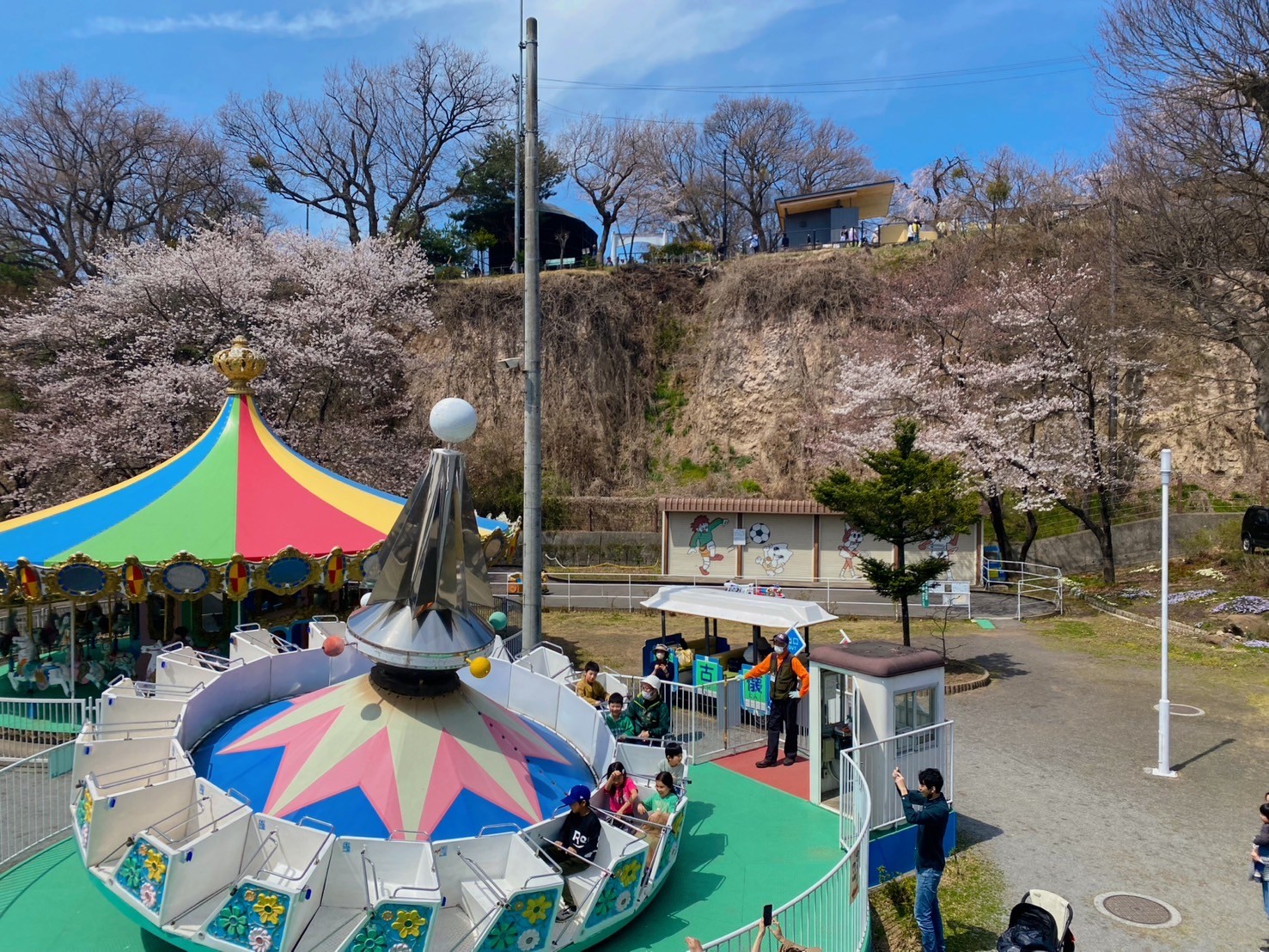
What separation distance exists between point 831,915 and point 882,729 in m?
3.14

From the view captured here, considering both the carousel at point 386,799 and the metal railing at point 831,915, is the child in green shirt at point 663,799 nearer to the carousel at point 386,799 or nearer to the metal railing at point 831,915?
the carousel at point 386,799

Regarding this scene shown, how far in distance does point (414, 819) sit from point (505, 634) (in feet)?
44.3

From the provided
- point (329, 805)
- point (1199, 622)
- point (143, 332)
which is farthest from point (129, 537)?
point (1199, 622)

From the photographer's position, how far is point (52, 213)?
3819 cm

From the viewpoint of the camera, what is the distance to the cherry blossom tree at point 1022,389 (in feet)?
87.0

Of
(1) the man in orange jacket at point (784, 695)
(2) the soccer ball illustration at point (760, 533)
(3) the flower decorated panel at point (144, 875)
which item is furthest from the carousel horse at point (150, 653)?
(2) the soccer ball illustration at point (760, 533)

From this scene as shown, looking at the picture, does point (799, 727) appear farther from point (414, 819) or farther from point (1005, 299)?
point (1005, 299)

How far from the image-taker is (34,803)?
9.16m

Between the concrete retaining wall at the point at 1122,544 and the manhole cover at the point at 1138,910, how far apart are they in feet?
74.6

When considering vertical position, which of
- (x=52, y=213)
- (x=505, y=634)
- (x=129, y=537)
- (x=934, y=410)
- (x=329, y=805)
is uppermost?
(x=52, y=213)

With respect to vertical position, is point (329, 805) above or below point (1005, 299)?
below

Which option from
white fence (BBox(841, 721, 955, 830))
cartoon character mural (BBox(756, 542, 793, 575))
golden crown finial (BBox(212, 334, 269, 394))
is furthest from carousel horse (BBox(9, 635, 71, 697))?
cartoon character mural (BBox(756, 542, 793, 575))

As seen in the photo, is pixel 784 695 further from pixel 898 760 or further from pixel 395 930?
pixel 395 930

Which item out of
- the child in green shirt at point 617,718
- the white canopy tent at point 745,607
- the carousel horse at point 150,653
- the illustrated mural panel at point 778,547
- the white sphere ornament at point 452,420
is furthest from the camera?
the illustrated mural panel at point 778,547
